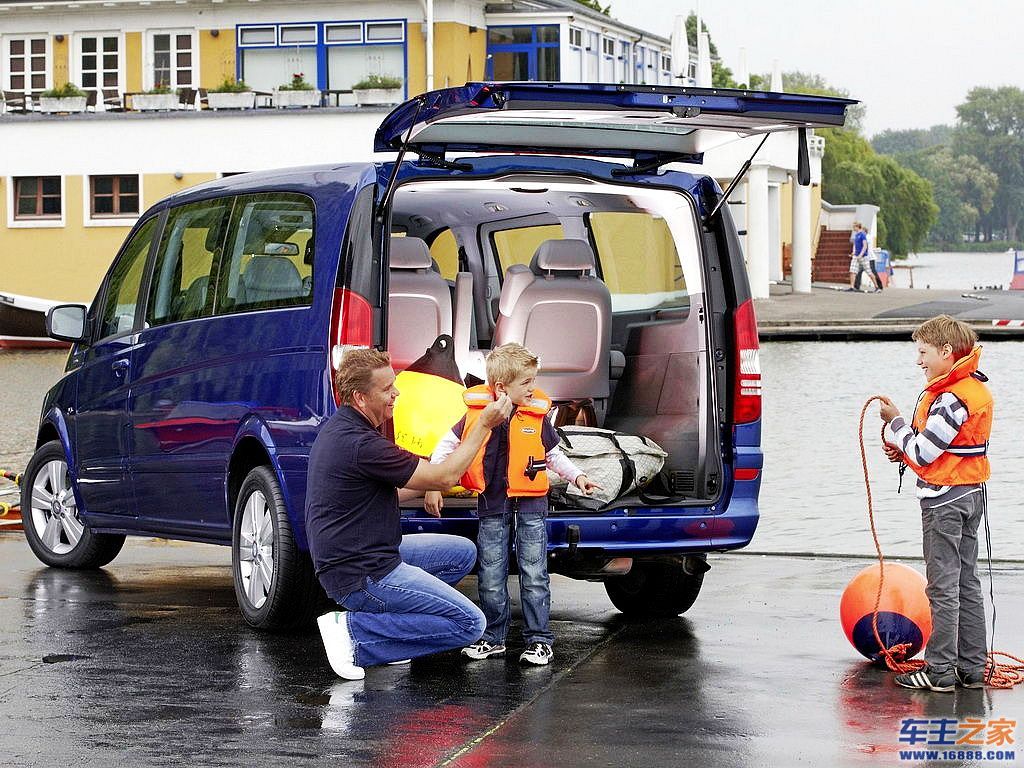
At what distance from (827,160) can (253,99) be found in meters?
67.8

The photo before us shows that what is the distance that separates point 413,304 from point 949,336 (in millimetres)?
2660

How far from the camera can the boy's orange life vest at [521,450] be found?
757 cm

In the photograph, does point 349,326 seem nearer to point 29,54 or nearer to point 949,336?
point 949,336

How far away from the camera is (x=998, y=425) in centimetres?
1845

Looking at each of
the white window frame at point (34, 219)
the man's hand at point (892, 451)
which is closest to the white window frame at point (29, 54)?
the white window frame at point (34, 219)

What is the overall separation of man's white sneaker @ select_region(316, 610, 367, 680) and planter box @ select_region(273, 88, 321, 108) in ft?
133

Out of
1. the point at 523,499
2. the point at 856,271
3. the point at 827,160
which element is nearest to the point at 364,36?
the point at 856,271

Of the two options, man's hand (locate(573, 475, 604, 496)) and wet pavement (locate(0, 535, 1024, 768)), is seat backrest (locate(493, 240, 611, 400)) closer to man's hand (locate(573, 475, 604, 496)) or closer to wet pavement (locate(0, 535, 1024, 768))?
wet pavement (locate(0, 535, 1024, 768))

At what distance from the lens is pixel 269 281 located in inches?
324

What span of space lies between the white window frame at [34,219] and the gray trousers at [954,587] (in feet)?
141

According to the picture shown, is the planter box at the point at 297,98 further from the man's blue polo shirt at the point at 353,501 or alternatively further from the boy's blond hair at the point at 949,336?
the boy's blond hair at the point at 949,336

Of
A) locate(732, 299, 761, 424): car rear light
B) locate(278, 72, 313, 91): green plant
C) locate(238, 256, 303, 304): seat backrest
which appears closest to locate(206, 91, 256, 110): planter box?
locate(278, 72, 313, 91): green plant

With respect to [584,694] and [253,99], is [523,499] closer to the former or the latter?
[584,694]

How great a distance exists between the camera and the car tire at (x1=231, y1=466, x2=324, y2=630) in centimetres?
796
